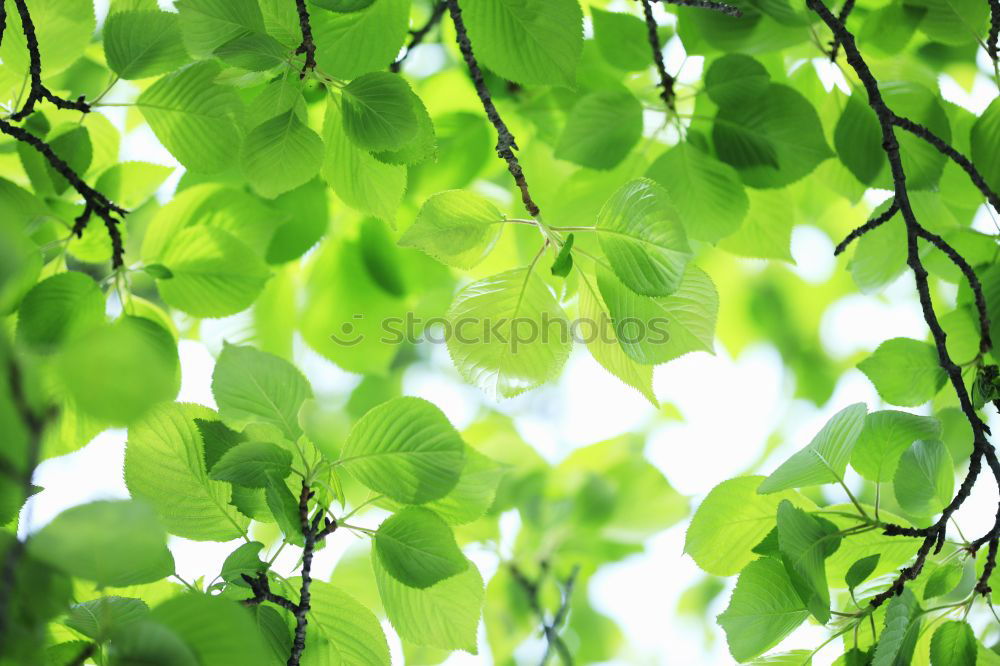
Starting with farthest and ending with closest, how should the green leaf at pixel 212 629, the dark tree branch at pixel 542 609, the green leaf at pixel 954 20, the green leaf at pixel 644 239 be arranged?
1. the dark tree branch at pixel 542 609
2. the green leaf at pixel 954 20
3. the green leaf at pixel 644 239
4. the green leaf at pixel 212 629

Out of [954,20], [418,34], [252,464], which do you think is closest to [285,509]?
[252,464]

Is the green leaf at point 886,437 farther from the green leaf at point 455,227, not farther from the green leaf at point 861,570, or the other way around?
the green leaf at point 455,227

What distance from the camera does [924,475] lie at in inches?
21.3

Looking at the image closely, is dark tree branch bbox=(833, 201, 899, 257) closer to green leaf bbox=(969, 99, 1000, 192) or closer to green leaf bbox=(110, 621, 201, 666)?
green leaf bbox=(969, 99, 1000, 192)

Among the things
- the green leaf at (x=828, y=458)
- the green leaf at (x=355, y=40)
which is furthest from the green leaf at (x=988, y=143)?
the green leaf at (x=355, y=40)

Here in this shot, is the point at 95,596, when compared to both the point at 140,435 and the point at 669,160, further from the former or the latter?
the point at 669,160

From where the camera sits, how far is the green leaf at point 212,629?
34 centimetres

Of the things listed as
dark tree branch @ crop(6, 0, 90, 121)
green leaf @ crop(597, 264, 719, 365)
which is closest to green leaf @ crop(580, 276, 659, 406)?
green leaf @ crop(597, 264, 719, 365)

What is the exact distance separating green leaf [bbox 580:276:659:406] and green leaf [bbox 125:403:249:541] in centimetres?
27

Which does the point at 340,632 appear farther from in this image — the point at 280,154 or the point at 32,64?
the point at 32,64

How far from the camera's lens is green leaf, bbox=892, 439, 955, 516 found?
1.77 feet

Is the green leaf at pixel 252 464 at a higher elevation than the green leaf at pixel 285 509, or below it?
higher

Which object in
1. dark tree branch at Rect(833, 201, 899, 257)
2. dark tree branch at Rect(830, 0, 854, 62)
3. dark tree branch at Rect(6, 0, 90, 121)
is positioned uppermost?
dark tree branch at Rect(6, 0, 90, 121)

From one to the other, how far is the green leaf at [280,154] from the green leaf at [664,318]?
8.5 inches
